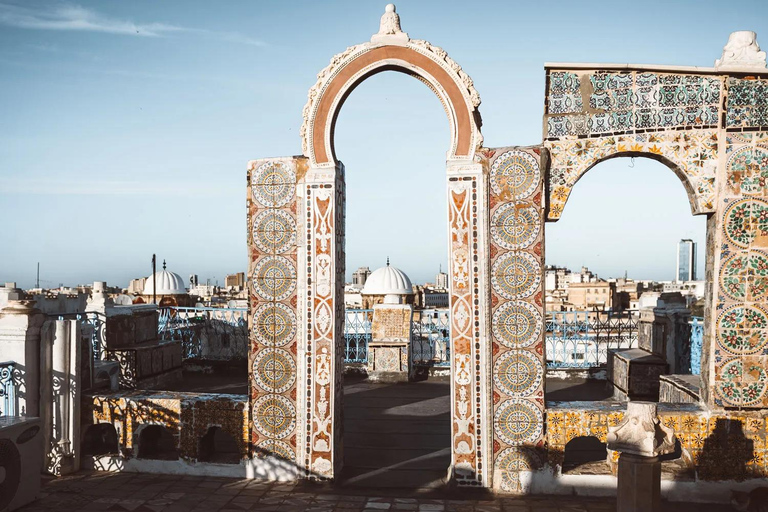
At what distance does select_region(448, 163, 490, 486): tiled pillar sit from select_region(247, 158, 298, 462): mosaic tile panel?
1.47m

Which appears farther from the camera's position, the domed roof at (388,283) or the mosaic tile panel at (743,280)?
the domed roof at (388,283)

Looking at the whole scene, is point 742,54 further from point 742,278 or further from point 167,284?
point 167,284

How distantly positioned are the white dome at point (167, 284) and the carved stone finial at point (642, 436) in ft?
59.4

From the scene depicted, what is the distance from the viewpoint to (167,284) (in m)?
20.0

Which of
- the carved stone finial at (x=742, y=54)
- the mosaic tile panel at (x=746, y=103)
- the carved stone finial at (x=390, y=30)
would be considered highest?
the carved stone finial at (x=390, y=30)

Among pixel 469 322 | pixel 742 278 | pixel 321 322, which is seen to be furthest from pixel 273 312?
pixel 742 278

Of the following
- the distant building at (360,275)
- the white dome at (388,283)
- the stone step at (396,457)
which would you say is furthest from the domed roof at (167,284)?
the distant building at (360,275)

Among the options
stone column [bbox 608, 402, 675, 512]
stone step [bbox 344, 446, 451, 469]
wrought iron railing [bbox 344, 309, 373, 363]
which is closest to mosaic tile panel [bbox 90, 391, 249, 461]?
stone step [bbox 344, 446, 451, 469]

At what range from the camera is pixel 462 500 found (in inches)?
195

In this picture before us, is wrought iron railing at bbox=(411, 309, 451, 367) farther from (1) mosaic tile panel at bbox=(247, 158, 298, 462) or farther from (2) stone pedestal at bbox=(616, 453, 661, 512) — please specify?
(2) stone pedestal at bbox=(616, 453, 661, 512)

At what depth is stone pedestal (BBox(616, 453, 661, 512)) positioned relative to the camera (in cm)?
391

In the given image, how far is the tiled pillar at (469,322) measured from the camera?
→ 5.17m

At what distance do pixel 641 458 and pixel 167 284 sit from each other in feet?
60.7

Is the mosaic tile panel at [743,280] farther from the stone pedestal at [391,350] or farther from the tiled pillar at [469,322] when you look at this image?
the stone pedestal at [391,350]
